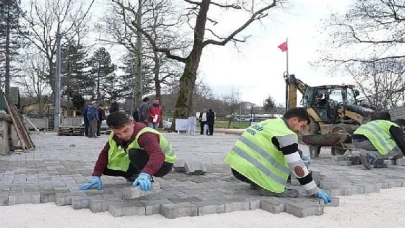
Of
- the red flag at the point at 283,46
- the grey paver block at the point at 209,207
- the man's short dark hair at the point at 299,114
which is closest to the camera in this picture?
the grey paver block at the point at 209,207

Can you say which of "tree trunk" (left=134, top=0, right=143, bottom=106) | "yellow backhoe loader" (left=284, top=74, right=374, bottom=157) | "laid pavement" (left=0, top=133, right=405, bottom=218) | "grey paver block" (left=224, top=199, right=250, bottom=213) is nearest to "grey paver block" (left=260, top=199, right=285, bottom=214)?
"laid pavement" (left=0, top=133, right=405, bottom=218)

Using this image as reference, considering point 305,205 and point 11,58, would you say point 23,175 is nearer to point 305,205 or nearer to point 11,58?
point 305,205

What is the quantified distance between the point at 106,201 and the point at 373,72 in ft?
74.7

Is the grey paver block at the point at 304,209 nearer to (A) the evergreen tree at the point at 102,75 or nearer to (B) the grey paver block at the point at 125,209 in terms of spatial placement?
(B) the grey paver block at the point at 125,209

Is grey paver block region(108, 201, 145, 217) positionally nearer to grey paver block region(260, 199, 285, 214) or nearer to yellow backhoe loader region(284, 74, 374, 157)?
grey paver block region(260, 199, 285, 214)

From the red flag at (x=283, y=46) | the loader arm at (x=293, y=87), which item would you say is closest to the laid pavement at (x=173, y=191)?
the loader arm at (x=293, y=87)

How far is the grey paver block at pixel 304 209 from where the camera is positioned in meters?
4.11

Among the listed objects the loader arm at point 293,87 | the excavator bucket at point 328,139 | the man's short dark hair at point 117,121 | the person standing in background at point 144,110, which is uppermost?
the loader arm at point 293,87

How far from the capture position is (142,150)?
464 cm

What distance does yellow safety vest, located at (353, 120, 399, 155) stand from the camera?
7.82 meters

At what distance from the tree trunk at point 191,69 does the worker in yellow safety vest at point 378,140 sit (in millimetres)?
18110

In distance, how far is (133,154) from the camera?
4676mm

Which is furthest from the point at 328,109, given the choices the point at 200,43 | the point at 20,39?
the point at 20,39

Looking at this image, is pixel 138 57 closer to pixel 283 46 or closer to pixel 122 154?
pixel 283 46
